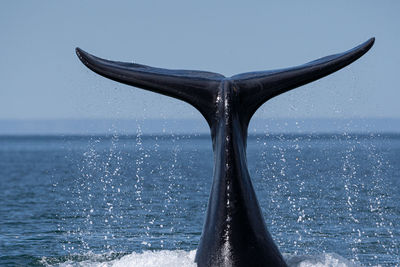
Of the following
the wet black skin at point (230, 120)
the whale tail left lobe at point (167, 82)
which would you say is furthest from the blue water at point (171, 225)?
the whale tail left lobe at point (167, 82)

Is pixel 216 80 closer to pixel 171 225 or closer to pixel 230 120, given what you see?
pixel 230 120

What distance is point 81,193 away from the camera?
32500 millimetres

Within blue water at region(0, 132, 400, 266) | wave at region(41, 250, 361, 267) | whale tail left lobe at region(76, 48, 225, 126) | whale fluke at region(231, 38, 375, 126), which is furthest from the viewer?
blue water at region(0, 132, 400, 266)

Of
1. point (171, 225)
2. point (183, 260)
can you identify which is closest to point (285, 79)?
point (183, 260)

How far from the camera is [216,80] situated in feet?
27.3

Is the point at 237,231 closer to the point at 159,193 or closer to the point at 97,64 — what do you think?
the point at 97,64

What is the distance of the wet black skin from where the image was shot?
289 inches

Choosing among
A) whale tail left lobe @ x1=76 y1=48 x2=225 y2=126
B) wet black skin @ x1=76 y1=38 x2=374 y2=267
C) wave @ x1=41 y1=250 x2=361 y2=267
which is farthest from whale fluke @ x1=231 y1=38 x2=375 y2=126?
wave @ x1=41 y1=250 x2=361 y2=267

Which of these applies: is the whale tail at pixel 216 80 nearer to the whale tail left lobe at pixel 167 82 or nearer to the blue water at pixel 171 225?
the whale tail left lobe at pixel 167 82

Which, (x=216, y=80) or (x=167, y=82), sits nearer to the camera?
(x=167, y=82)

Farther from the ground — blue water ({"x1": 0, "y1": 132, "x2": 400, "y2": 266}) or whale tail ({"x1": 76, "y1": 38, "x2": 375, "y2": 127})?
whale tail ({"x1": 76, "y1": 38, "x2": 375, "y2": 127})

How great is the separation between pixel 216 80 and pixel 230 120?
0.62m

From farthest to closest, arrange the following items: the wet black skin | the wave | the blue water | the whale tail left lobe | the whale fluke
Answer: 1. the blue water
2. the wave
3. the whale tail left lobe
4. the whale fluke
5. the wet black skin

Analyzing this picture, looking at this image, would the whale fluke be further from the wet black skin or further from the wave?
the wave
